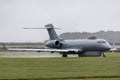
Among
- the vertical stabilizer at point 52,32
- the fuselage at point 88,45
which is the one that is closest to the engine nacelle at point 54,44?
the fuselage at point 88,45

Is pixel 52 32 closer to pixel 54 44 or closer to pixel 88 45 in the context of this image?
pixel 54 44

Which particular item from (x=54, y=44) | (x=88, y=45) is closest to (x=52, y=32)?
(x=54, y=44)

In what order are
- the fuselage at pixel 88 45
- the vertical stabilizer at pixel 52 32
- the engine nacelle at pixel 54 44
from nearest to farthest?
the fuselage at pixel 88 45 < the engine nacelle at pixel 54 44 < the vertical stabilizer at pixel 52 32

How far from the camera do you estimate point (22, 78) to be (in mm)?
24562

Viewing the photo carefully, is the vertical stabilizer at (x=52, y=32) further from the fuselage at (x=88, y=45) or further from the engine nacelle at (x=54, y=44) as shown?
the engine nacelle at (x=54, y=44)

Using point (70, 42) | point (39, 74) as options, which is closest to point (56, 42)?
point (70, 42)

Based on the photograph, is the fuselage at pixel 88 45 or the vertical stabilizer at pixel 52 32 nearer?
the fuselage at pixel 88 45

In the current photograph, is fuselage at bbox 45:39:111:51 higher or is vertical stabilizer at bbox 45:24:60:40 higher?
vertical stabilizer at bbox 45:24:60:40

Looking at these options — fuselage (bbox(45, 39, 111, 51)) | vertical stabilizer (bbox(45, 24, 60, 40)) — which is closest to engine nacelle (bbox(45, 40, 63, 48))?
fuselage (bbox(45, 39, 111, 51))

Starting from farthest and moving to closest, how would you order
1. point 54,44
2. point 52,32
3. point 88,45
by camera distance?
point 52,32 → point 54,44 → point 88,45

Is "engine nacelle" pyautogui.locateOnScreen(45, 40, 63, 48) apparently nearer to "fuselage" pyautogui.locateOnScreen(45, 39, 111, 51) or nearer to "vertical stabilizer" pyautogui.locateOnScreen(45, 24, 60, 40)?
"fuselage" pyautogui.locateOnScreen(45, 39, 111, 51)

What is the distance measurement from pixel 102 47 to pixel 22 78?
1682 inches

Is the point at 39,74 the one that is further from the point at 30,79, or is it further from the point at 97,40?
the point at 97,40

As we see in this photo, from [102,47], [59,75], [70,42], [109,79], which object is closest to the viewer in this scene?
[109,79]
